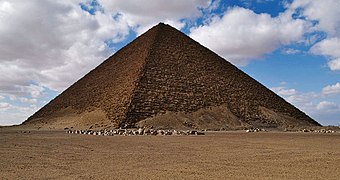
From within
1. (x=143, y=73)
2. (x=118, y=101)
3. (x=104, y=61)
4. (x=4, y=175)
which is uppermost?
(x=104, y=61)

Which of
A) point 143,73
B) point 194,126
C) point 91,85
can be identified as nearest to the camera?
point 194,126

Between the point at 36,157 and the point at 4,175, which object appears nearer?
the point at 4,175

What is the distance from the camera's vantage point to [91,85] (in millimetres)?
49625

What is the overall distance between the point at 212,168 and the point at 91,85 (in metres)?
44.0

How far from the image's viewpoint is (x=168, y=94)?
1521 inches

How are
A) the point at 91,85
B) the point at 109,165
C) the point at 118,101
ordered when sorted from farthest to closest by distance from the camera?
1. the point at 91,85
2. the point at 118,101
3. the point at 109,165

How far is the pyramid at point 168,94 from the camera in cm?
3547

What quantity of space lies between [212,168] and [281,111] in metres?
40.7

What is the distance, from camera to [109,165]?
7.67 meters

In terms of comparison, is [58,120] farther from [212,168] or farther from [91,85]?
[212,168]

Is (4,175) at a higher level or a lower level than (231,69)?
lower

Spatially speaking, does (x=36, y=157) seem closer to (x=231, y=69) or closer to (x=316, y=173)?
(x=316, y=173)

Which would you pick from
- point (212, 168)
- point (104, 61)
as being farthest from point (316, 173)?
point (104, 61)

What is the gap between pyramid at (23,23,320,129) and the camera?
3547cm
